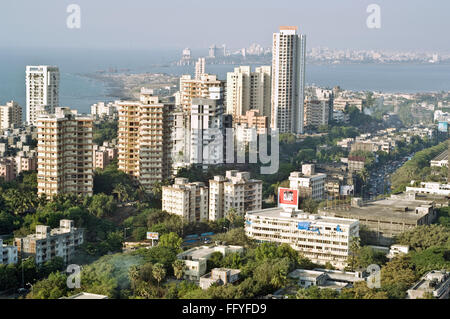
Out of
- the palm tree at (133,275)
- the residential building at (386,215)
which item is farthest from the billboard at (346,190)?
the palm tree at (133,275)

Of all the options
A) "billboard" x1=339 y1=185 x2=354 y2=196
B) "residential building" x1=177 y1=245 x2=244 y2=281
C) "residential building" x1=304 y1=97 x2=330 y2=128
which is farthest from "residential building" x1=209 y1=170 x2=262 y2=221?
"residential building" x1=304 y1=97 x2=330 y2=128

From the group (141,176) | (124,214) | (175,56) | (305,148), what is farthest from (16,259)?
(175,56)

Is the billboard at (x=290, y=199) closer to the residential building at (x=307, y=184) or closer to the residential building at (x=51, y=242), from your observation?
the residential building at (x=307, y=184)

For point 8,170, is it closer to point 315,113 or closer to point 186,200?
point 186,200

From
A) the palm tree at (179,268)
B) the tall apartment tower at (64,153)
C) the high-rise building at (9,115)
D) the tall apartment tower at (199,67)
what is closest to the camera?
the palm tree at (179,268)

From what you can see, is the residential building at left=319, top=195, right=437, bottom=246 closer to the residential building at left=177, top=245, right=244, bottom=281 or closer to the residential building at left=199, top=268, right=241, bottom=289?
the residential building at left=177, top=245, right=244, bottom=281
